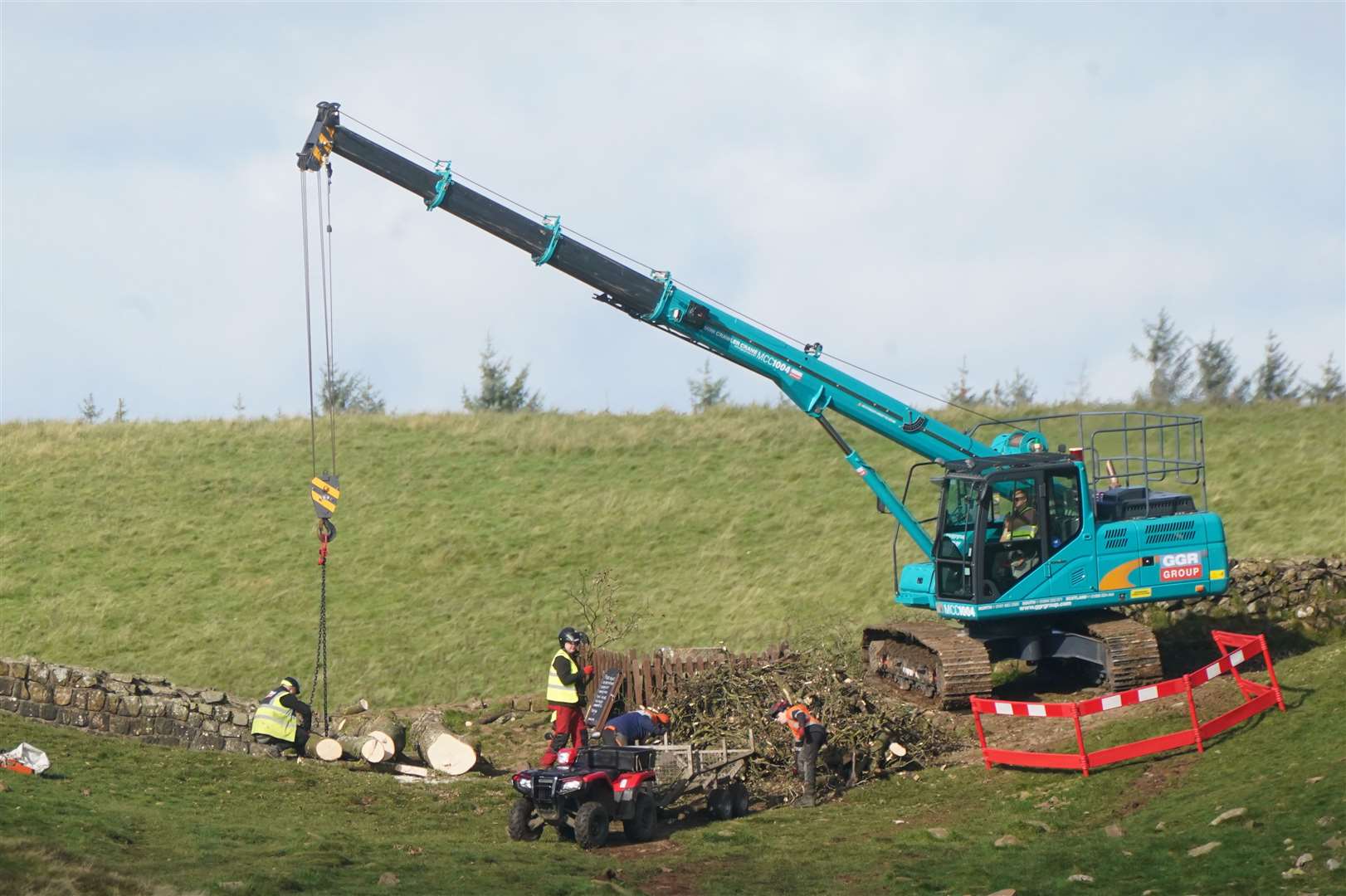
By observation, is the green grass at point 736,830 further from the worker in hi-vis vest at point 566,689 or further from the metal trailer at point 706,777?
the worker in hi-vis vest at point 566,689

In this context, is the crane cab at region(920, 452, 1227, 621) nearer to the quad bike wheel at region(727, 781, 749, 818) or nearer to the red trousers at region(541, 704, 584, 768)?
the quad bike wheel at region(727, 781, 749, 818)

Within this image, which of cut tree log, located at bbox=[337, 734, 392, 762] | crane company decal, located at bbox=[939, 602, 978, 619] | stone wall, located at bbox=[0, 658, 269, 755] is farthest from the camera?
crane company decal, located at bbox=[939, 602, 978, 619]

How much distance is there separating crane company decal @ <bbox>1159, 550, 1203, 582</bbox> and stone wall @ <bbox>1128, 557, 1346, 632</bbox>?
428 centimetres

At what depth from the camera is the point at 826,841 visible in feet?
50.4

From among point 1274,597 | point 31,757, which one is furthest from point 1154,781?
point 31,757

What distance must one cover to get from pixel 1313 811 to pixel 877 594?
19984 mm

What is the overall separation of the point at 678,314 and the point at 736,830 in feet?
27.1

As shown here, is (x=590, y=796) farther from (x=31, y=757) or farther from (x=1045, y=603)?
(x=1045, y=603)

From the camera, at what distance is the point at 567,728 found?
61.7 feet

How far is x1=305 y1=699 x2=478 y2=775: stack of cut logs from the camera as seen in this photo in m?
19.9

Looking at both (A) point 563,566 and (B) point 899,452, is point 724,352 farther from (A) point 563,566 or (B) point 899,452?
(B) point 899,452

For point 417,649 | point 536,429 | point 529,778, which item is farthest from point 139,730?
point 536,429

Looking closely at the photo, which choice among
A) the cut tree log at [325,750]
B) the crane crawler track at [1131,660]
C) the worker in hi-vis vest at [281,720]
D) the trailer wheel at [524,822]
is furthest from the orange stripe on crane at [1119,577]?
the worker in hi-vis vest at [281,720]

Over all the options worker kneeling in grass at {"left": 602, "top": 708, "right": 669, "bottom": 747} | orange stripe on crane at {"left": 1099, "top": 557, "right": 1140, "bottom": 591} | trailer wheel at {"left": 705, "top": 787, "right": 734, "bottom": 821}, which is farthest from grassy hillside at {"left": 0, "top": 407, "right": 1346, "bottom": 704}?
trailer wheel at {"left": 705, "top": 787, "right": 734, "bottom": 821}
